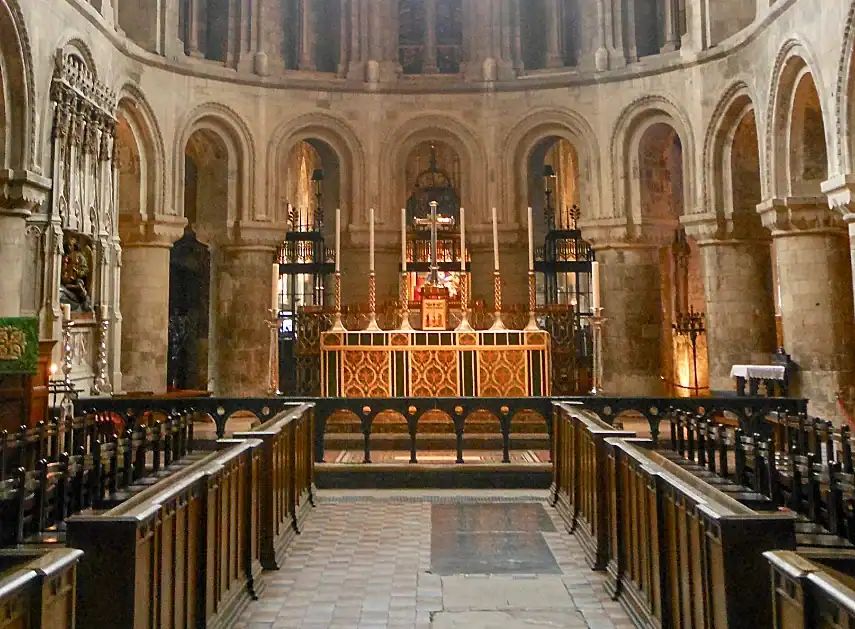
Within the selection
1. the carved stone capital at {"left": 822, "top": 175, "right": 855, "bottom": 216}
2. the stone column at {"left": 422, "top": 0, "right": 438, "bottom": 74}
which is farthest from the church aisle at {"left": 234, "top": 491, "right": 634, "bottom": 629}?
the stone column at {"left": 422, "top": 0, "right": 438, "bottom": 74}

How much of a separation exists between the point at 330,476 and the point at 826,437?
495 cm

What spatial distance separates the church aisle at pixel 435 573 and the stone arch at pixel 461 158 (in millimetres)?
9959

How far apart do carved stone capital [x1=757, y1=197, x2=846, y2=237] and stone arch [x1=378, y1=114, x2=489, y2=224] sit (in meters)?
6.07

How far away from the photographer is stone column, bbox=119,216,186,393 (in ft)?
47.0

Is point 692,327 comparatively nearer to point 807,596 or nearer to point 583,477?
point 583,477

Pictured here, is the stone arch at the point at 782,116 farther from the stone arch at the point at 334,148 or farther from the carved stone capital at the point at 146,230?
the carved stone capital at the point at 146,230

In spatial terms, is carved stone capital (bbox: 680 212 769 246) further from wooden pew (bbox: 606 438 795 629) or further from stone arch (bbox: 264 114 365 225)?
wooden pew (bbox: 606 438 795 629)

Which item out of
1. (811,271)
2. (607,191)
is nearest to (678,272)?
(607,191)

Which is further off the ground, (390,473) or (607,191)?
(607,191)

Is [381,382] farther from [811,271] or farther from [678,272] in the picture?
[678,272]

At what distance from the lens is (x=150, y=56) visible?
14.2 metres

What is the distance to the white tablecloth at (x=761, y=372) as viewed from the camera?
38.2 feet

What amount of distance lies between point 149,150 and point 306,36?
483cm

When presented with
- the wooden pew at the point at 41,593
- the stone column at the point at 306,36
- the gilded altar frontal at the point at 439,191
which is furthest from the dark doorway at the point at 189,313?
the wooden pew at the point at 41,593
